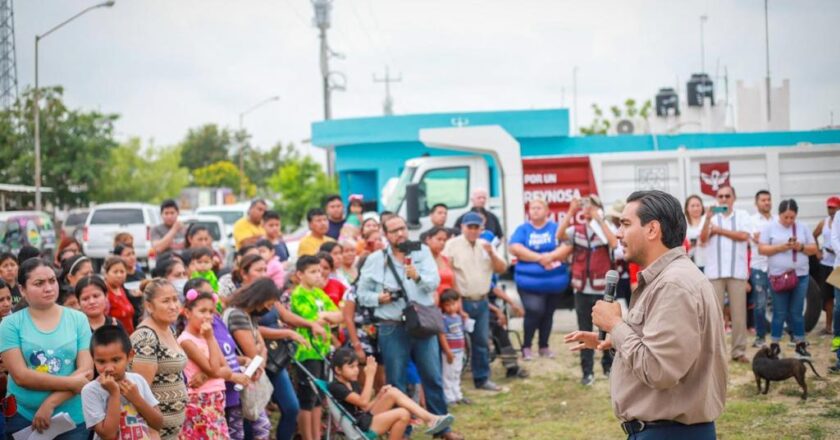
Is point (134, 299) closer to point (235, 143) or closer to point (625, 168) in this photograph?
point (625, 168)

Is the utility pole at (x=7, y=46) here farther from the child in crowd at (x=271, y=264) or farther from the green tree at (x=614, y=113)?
the green tree at (x=614, y=113)

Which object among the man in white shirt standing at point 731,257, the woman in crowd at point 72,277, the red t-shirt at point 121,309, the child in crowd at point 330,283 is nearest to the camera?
the woman in crowd at point 72,277

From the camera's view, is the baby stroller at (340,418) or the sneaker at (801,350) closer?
the baby stroller at (340,418)

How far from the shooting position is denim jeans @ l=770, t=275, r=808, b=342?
36.4 ft

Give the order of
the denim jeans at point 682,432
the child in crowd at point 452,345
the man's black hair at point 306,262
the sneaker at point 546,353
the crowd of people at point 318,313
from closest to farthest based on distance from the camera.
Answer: the denim jeans at point 682,432 < the crowd of people at point 318,313 < the man's black hair at point 306,262 < the child in crowd at point 452,345 < the sneaker at point 546,353

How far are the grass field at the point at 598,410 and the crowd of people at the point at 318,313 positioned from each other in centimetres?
31

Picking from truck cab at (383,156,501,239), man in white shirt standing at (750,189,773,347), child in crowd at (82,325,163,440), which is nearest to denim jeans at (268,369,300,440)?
child in crowd at (82,325,163,440)

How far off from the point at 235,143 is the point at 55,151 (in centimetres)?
4249

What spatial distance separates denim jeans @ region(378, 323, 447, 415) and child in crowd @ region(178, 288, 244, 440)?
7.12ft

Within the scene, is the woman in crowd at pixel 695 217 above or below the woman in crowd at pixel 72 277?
above

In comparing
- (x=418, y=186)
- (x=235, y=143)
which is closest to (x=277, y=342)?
(x=418, y=186)

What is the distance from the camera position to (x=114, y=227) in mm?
26203

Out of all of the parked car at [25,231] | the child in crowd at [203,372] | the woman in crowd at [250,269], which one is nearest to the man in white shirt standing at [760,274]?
the woman in crowd at [250,269]

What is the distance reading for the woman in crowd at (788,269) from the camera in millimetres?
11125
